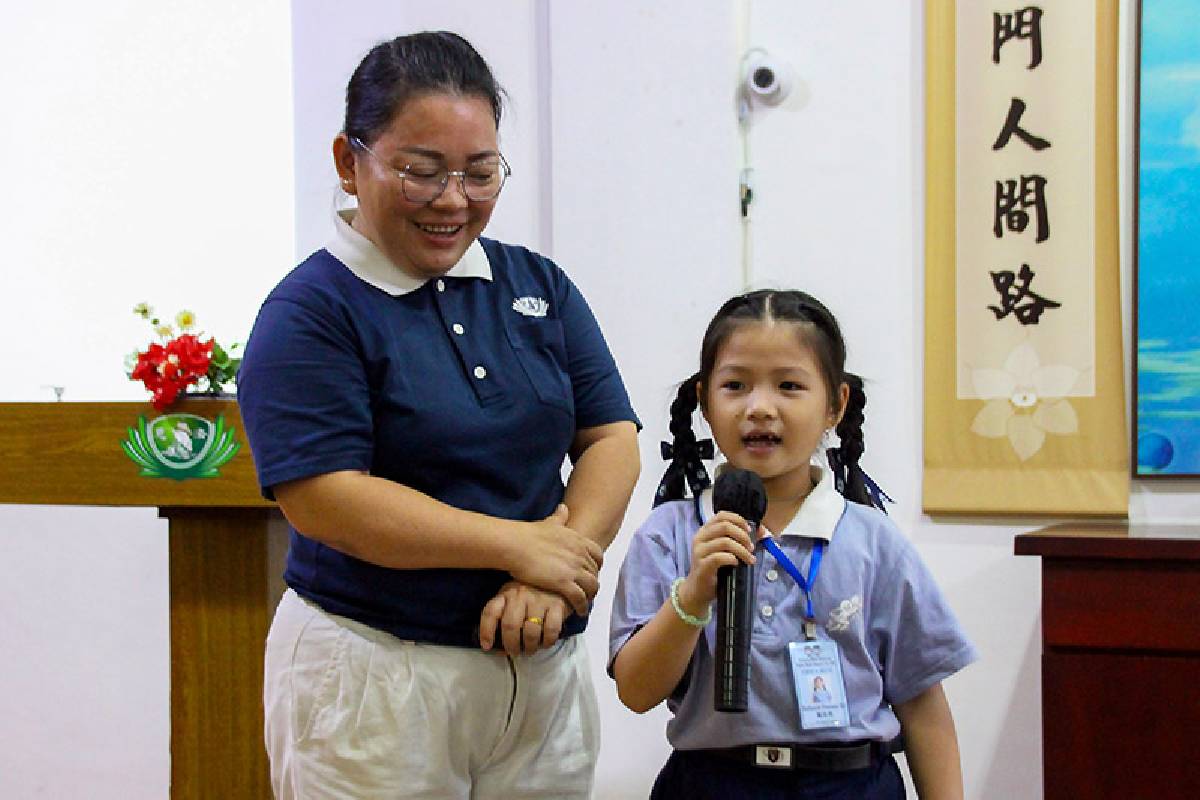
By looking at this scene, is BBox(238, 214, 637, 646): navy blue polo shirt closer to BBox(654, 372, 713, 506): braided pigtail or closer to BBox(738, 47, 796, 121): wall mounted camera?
BBox(654, 372, 713, 506): braided pigtail

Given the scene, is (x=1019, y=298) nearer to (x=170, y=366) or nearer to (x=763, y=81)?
(x=763, y=81)

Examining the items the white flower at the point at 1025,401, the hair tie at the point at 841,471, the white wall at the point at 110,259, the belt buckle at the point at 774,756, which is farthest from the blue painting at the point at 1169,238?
the white wall at the point at 110,259

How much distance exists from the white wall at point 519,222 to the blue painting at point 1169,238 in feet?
0.19

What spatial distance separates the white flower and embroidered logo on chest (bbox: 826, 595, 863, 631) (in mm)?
1497

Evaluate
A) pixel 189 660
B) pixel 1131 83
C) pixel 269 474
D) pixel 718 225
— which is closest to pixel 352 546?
pixel 269 474

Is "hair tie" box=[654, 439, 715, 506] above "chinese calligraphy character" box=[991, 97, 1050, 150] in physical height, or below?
below

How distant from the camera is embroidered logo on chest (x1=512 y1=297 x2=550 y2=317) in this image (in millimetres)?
1454

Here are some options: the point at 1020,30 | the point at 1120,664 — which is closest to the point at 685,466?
the point at 1120,664

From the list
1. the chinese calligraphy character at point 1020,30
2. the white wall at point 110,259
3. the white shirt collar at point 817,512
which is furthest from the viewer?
the white wall at point 110,259

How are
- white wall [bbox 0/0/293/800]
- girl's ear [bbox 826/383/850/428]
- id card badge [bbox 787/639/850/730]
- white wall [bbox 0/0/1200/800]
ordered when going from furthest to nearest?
white wall [bbox 0/0/293/800] < white wall [bbox 0/0/1200/800] < girl's ear [bbox 826/383/850/428] < id card badge [bbox 787/639/850/730]

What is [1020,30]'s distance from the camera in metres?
2.87

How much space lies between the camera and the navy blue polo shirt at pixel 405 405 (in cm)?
129

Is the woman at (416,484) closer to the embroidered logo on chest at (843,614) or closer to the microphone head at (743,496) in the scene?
the microphone head at (743,496)

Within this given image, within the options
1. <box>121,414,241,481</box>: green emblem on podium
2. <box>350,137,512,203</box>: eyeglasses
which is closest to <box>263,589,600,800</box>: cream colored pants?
<box>350,137,512,203</box>: eyeglasses
